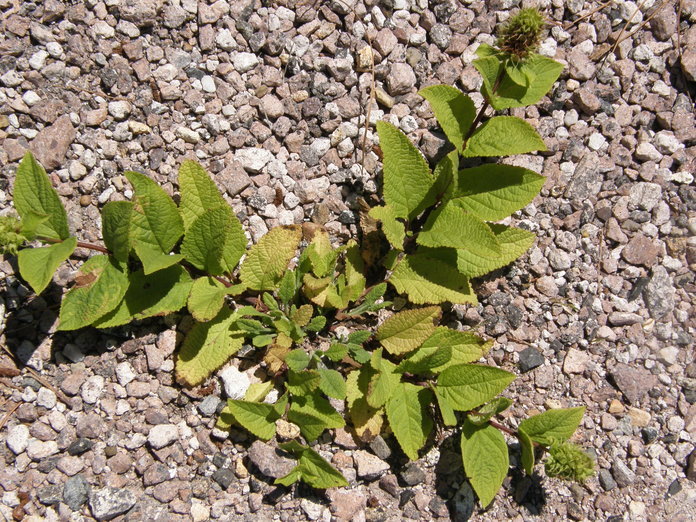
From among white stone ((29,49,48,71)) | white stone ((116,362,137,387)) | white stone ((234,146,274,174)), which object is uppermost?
white stone ((29,49,48,71))

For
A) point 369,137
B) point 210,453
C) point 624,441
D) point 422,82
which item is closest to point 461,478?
point 624,441

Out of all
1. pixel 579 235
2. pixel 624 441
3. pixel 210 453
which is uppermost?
pixel 579 235

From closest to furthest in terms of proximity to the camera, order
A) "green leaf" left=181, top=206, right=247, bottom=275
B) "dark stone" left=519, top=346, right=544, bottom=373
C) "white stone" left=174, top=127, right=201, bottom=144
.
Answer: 1. "green leaf" left=181, top=206, right=247, bottom=275
2. "white stone" left=174, top=127, right=201, bottom=144
3. "dark stone" left=519, top=346, right=544, bottom=373

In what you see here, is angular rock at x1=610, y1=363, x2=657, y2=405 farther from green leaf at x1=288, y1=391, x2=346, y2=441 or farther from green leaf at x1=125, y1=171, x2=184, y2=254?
green leaf at x1=125, y1=171, x2=184, y2=254

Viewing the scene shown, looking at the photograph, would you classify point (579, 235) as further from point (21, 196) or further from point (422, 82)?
point (21, 196)

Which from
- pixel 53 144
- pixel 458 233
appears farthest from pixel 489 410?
pixel 53 144

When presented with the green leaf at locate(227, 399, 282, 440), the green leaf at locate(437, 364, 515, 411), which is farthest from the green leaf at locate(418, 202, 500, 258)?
the green leaf at locate(227, 399, 282, 440)

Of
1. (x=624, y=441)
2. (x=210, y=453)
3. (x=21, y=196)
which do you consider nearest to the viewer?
(x=21, y=196)

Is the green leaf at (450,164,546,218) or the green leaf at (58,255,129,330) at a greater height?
the green leaf at (450,164,546,218)
